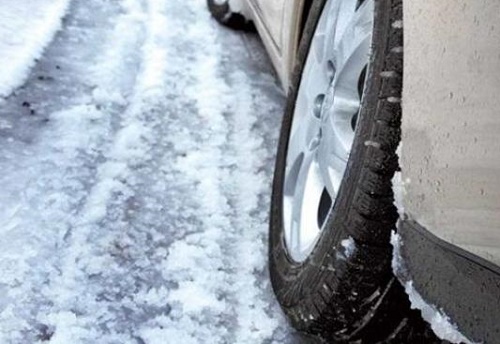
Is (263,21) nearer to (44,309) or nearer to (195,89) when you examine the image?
(195,89)

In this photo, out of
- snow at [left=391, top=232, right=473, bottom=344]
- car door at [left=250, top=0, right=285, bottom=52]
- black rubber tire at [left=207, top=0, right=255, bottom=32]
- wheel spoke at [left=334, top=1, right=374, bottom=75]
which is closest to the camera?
snow at [left=391, top=232, right=473, bottom=344]

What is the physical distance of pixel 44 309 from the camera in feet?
7.88

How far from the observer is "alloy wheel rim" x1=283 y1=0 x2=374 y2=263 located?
214 centimetres

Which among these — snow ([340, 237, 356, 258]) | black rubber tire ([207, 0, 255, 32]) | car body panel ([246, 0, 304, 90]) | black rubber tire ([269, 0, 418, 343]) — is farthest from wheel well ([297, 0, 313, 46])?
black rubber tire ([207, 0, 255, 32])

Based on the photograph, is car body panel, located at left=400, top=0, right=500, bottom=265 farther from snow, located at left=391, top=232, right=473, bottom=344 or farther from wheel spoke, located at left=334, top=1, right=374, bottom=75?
wheel spoke, located at left=334, top=1, right=374, bottom=75

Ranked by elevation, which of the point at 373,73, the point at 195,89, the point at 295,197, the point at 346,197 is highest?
the point at 373,73

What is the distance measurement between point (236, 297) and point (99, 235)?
21.1 inches

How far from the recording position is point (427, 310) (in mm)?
1675

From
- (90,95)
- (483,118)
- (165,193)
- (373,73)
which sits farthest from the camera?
(90,95)

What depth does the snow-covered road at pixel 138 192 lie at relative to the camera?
2.42m

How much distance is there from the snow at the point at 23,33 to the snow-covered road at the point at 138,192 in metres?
0.06

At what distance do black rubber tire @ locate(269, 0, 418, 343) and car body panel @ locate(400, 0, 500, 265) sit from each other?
86 mm

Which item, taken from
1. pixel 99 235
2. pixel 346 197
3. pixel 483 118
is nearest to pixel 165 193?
pixel 99 235

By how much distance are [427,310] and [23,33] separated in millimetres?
3131
